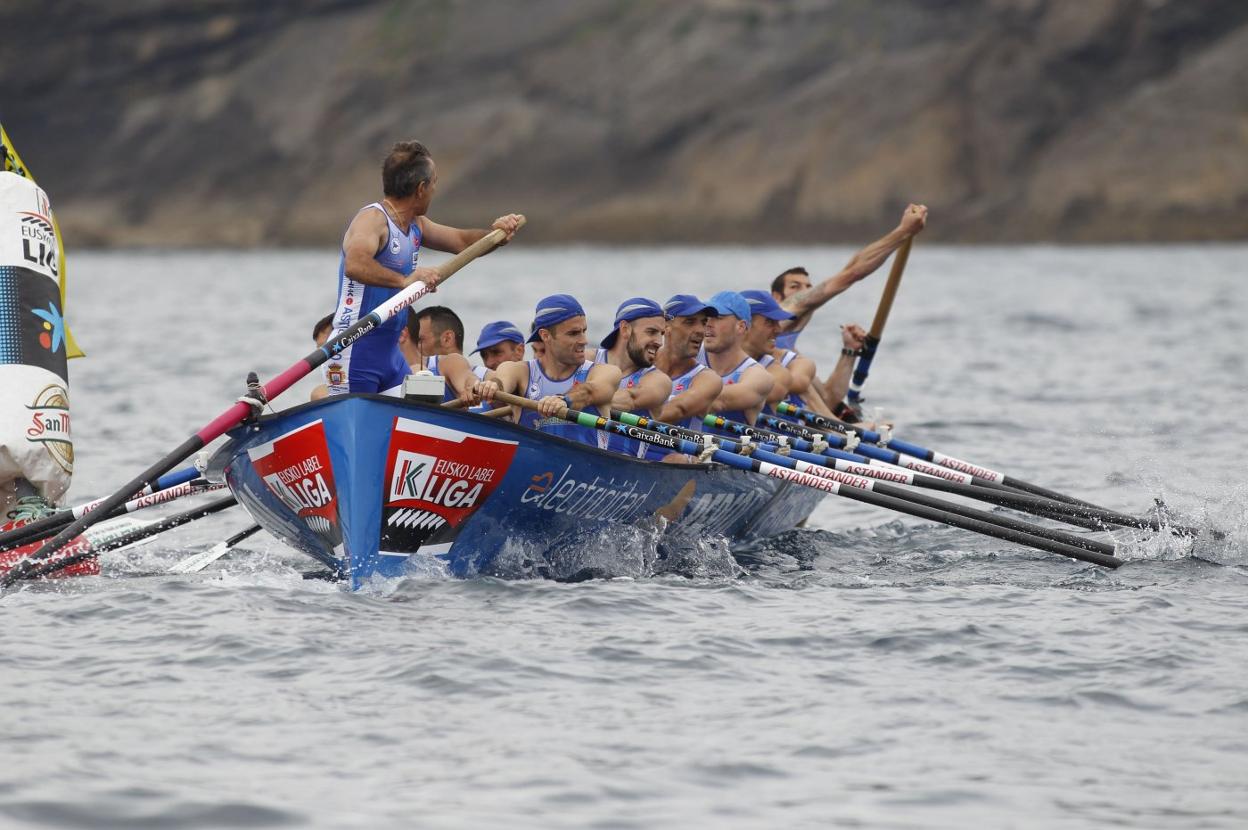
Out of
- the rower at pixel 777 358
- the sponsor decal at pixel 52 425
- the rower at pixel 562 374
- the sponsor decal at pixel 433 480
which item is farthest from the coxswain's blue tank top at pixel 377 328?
the rower at pixel 777 358

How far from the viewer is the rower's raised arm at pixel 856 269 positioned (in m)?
15.9

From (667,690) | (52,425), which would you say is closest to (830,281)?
(52,425)

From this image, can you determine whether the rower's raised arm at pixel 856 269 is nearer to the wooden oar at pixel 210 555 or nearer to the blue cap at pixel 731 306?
the blue cap at pixel 731 306

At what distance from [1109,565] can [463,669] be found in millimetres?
4740

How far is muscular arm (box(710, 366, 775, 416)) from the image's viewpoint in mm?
13578

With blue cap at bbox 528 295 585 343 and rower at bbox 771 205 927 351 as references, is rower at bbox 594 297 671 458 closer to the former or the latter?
blue cap at bbox 528 295 585 343

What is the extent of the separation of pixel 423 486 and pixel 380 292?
1.38 metres

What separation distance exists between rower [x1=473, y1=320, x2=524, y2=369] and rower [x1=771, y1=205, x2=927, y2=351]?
3.48m

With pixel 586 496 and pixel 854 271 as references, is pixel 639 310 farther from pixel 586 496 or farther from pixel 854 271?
pixel 854 271

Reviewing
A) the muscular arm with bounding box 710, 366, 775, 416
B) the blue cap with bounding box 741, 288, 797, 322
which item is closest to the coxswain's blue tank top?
the muscular arm with bounding box 710, 366, 775, 416

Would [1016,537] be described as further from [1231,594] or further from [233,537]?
[233,537]

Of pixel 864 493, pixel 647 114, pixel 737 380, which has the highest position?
pixel 647 114

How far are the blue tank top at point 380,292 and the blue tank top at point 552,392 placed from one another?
3.53 ft

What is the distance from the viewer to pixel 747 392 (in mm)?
13578
